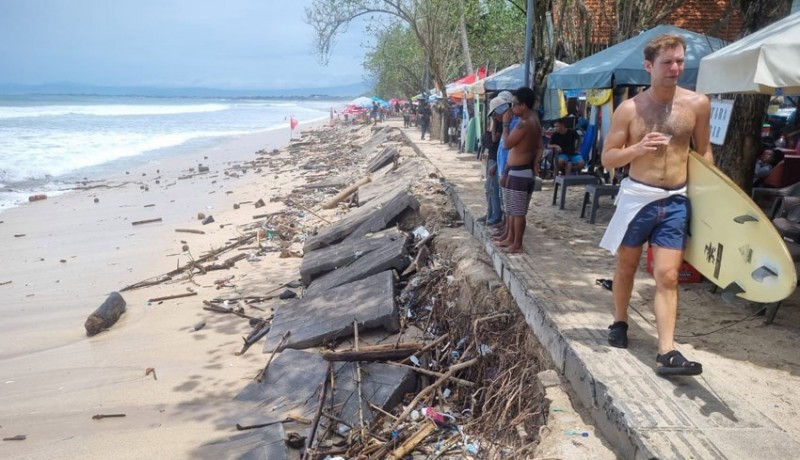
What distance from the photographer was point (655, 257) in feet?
10.8

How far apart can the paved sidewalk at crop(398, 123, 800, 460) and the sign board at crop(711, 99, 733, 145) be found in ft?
4.30

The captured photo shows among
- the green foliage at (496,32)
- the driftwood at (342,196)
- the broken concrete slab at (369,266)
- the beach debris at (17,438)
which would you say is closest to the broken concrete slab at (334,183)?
the driftwood at (342,196)

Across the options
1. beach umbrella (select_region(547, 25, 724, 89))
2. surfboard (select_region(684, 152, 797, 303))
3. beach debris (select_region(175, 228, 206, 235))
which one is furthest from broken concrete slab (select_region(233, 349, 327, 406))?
beach debris (select_region(175, 228, 206, 235))

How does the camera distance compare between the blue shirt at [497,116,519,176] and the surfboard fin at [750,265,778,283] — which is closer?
the surfboard fin at [750,265,778,283]

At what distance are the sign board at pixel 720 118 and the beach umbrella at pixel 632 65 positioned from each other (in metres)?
1.52

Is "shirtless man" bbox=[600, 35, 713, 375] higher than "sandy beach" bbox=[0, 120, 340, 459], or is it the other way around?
"shirtless man" bbox=[600, 35, 713, 375]

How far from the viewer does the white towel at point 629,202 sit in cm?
321

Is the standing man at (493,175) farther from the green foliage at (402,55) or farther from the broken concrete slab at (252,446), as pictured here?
the green foliage at (402,55)

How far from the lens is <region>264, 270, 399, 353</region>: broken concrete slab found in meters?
5.55

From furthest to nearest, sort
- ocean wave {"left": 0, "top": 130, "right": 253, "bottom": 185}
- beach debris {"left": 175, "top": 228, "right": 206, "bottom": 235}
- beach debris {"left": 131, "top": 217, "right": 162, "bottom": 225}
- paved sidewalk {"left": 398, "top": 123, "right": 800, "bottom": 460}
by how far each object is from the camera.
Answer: ocean wave {"left": 0, "top": 130, "right": 253, "bottom": 185} < beach debris {"left": 131, "top": 217, "right": 162, "bottom": 225} < beach debris {"left": 175, "top": 228, "right": 206, "bottom": 235} < paved sidewalk {"left": 398, "top": 123, "right": 800, "bottom": 460}

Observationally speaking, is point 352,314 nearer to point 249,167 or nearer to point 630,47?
point 630,47

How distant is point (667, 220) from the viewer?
3225 millimetres

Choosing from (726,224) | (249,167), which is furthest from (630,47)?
(249,167)

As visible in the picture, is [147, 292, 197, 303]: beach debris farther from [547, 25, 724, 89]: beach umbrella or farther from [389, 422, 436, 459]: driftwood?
[547, 25, 724, 89]: beach umbrella
